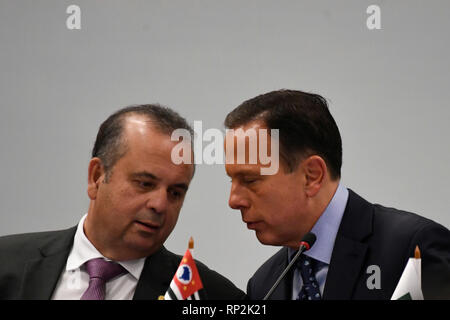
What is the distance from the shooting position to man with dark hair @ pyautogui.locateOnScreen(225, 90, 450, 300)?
90.7 inches

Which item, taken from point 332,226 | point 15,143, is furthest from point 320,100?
point 15,143

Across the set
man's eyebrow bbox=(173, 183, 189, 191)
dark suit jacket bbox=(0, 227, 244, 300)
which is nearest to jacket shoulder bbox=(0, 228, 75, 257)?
dark suit jacket bbox=(0, 227, 244, 300)

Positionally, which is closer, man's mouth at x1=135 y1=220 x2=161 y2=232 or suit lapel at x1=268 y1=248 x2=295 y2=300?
suit lapel at x1=268 y1=248 x2=295 y2=300

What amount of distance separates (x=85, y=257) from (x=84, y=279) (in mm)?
101

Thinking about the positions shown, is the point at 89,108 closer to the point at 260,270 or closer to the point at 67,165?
the point at 67,165

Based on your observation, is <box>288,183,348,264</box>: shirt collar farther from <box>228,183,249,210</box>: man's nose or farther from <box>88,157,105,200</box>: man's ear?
<box>88,157,105,200</box>: man's ear

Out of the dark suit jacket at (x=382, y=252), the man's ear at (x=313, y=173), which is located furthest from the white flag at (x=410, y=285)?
the man's ear at (x=313, y=173)

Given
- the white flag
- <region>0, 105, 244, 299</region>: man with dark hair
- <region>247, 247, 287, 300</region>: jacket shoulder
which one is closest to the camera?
the white flag

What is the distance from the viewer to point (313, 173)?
8.31 feet

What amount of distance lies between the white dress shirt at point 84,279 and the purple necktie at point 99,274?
0.07 ft

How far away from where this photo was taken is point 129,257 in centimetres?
265

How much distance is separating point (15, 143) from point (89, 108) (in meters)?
0.43

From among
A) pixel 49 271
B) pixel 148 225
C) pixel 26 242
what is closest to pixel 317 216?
pixel 148 225

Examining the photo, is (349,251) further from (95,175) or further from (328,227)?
(95,175)
